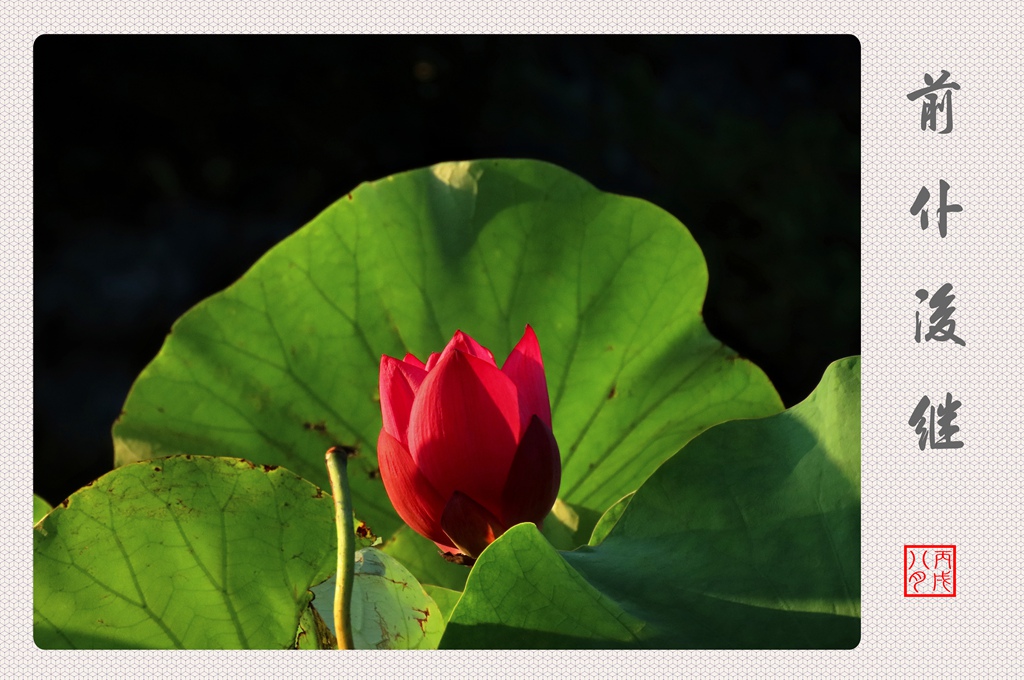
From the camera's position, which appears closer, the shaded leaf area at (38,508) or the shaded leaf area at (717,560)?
the shaded leaf area at (717,560)

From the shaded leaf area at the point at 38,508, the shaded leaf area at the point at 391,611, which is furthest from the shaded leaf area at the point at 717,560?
the shaded leaf area at the point at 38,508

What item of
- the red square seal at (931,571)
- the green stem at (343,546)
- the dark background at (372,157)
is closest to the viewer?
the green stem at (343,546)

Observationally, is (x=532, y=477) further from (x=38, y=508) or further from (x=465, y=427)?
Answer: (x=38, y=508)

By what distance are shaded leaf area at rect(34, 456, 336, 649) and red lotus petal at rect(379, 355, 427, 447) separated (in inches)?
1.8

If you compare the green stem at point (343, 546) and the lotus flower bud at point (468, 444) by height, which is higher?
the lotus flower bud at point (468, 444)

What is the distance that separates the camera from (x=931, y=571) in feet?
1.65

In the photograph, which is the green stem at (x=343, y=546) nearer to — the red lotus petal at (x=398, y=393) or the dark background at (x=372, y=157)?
the red lotus petal at (x=398, y=393)

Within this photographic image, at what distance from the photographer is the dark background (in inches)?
30.6

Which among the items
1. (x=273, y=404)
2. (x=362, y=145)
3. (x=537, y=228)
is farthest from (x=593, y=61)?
(x=273, y=404)

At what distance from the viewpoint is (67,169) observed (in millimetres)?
706

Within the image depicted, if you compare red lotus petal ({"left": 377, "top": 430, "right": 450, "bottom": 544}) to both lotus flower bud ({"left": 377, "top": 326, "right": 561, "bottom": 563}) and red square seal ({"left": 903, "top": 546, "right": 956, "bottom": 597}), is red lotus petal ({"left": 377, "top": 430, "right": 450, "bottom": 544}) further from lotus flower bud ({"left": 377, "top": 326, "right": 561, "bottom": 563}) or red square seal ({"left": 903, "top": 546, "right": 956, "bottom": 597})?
red square seal ({"left": 903, "top": 546, "right": 956, "bottom": 597})

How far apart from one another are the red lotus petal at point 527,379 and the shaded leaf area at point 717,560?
0.05m

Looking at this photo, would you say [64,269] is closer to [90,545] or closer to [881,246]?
[90,545]

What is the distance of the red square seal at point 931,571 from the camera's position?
499mm
